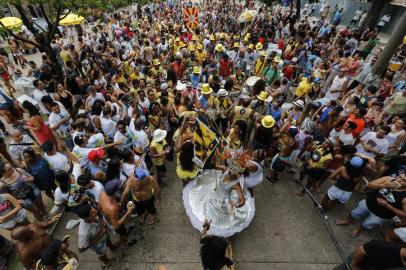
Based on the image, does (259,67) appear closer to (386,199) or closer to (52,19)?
(386,199)

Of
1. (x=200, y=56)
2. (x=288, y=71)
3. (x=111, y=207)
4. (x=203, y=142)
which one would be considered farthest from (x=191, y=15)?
(x=111, y=207)

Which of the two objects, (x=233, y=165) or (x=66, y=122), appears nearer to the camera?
(x=233, y=165)

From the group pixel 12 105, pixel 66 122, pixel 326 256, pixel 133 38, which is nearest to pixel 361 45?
pixel 133 38

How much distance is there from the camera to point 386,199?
4531 mm

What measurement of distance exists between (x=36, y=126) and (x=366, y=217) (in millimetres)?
7937

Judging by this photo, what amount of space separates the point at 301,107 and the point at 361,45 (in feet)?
50.4

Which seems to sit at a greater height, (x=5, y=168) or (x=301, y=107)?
(x=301, y=107)

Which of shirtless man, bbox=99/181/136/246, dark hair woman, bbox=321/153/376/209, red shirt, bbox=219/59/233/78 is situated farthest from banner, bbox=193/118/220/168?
red shirt, bbox=219/59/233/78

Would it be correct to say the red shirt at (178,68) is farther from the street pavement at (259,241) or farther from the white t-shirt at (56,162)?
the white t-shirt at (56,162)

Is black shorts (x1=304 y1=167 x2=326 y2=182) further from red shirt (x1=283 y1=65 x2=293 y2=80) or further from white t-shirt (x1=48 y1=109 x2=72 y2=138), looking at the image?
white t-shirt (x1=48 y1=109 x2=72 y2=138)

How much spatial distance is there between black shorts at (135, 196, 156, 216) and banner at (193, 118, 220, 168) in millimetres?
1299

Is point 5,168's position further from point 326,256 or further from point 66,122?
point 326,256

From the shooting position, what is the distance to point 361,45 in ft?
58.2

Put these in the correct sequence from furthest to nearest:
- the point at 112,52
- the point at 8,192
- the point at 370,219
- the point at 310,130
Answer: the point at 112,52
the point at 310,130
the point at 370,219
the point at 8,192
